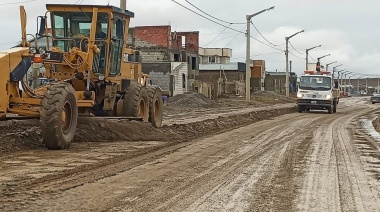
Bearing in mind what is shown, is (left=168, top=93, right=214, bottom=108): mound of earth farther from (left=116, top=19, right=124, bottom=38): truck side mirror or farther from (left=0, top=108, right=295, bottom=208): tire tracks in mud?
(left=0, top=108, right=295, bottom=208): tire tracks in mud

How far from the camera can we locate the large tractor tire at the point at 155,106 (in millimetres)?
17047

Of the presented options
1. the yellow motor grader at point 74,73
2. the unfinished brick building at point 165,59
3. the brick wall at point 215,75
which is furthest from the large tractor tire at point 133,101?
the brick wall at point 215,75

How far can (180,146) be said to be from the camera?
43.1ft

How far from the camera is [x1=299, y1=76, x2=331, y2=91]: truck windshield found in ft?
112

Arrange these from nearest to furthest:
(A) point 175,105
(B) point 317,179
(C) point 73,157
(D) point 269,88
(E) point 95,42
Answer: (B) point 317,179 → (C) point 73,157 → (E) point 95,42 → (A) point 175,105 → (D) point 269,88

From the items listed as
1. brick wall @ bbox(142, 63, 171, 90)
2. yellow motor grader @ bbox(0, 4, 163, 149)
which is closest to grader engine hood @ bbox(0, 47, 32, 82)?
yellow motor grader @ bbox(0, 4, 163, 149)

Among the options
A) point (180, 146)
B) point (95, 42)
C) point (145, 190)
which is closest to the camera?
point (145, 190)

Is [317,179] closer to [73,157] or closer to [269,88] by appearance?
[73,157]

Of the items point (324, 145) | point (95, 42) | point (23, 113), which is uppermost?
point (95, 42)

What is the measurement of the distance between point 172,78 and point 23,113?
37.7m

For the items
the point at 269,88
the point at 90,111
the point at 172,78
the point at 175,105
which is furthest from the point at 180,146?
the point at 269,88

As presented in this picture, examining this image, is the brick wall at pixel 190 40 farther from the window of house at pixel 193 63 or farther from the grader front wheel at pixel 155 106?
the grader front wheel at pixel 155 106

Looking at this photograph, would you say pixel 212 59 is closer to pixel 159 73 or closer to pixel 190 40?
pixel 190 40

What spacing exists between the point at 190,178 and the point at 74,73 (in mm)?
6040
